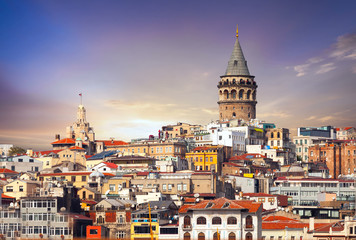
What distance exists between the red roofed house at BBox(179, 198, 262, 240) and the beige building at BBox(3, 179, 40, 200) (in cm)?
4115

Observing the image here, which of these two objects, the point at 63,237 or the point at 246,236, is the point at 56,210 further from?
the point at 246,236

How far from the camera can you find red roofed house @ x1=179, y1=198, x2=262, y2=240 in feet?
337

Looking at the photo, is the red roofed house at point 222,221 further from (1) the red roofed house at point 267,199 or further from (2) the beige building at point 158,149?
(2) the beige building at point 158,149

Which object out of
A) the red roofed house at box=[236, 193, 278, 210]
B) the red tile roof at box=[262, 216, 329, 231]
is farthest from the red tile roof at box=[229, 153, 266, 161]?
the red tile roof at box=[262, 216, 329, 231]

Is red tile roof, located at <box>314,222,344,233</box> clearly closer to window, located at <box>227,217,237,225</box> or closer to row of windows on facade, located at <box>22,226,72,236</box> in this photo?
window, located at <box>227,217,237,225</box>

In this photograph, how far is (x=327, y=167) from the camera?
190 m

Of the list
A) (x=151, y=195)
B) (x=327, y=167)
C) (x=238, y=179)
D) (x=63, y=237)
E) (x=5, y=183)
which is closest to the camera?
(x=63, y=237)

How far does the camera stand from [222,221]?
10362 centimetres

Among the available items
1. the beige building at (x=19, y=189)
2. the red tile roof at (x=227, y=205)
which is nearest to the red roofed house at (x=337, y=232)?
the red tile roof at (x=227, y=205)

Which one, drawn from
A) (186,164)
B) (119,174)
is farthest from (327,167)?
(119,174)

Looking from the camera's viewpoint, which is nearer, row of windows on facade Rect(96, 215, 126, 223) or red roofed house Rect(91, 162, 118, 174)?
row of windows on facade Rect(96, 215, 126, 223)

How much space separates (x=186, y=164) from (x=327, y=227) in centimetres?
7730

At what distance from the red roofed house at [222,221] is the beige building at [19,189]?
4115cm

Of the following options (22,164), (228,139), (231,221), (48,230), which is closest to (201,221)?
(231,221)
